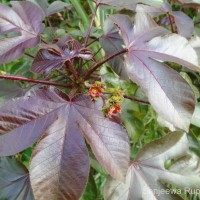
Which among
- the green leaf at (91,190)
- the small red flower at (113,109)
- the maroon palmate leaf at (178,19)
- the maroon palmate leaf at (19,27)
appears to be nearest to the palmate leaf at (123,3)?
the maroon palmate leaf at (178,19)

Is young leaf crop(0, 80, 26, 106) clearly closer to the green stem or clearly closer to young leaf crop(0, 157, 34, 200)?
young leaf crop(0, 157, 34, 200)

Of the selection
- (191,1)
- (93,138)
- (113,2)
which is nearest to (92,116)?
(93,138)

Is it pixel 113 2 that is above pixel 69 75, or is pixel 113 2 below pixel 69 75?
above

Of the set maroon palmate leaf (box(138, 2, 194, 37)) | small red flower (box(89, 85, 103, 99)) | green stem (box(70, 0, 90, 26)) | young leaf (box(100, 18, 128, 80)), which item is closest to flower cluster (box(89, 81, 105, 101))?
small red flower (box(89, 85, 103, 99))

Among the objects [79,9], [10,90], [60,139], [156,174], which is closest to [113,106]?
[60,139]

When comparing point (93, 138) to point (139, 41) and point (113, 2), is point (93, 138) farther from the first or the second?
point (113, 2)

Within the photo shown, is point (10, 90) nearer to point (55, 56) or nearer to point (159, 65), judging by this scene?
point (55, 56)
